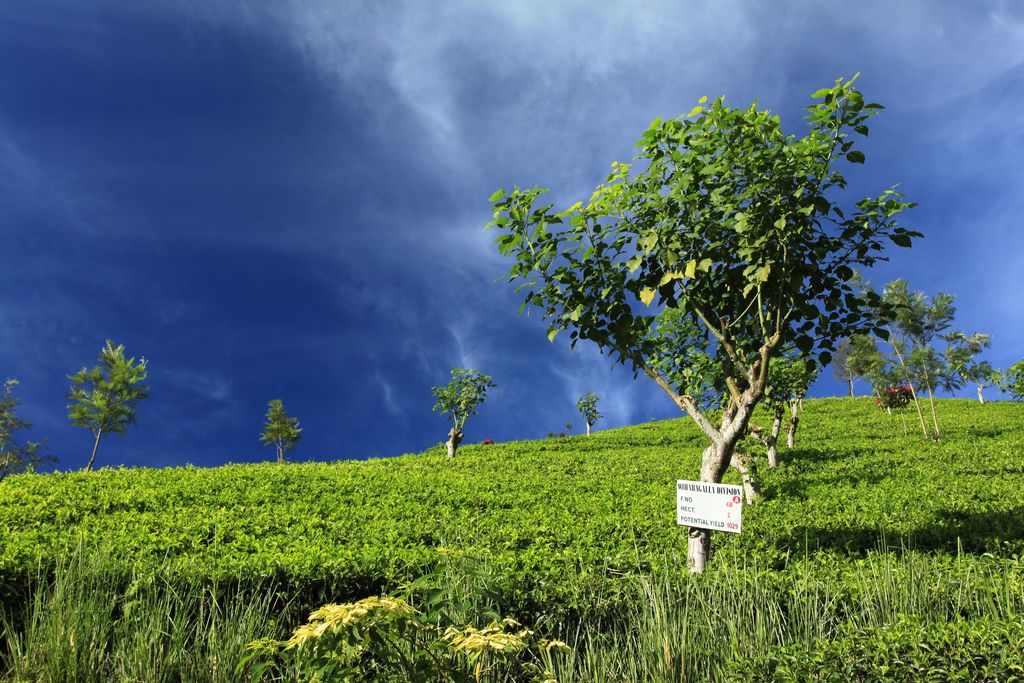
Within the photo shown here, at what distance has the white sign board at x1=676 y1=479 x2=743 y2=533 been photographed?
562 cm

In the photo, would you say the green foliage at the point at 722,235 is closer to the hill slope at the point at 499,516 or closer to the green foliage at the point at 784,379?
the hill slope at the point at 499,516

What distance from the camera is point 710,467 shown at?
6320mm

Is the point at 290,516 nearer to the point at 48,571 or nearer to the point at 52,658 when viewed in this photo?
the point at 48,571

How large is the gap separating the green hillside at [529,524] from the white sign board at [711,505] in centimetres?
47

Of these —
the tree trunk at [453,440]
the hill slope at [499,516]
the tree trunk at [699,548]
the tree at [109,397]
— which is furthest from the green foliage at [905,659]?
the tree at [109,397]

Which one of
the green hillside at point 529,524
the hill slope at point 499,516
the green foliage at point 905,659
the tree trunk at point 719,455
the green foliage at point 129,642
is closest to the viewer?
the green foliage at point 905,659

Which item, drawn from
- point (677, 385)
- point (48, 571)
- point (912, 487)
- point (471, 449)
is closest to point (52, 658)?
point (48, 571)

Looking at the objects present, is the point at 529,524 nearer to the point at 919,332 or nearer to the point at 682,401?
the point at 682,401

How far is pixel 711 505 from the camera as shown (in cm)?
579

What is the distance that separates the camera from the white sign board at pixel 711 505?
562 centimetres

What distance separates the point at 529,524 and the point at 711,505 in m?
4.70

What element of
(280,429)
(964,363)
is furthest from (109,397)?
(964,363)

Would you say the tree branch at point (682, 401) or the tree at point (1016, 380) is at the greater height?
the tree at point (1016, 380)

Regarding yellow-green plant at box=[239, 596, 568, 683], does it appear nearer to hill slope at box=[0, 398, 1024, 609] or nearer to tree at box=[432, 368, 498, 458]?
hill slope at box=[0, 398, 1024, 609]
